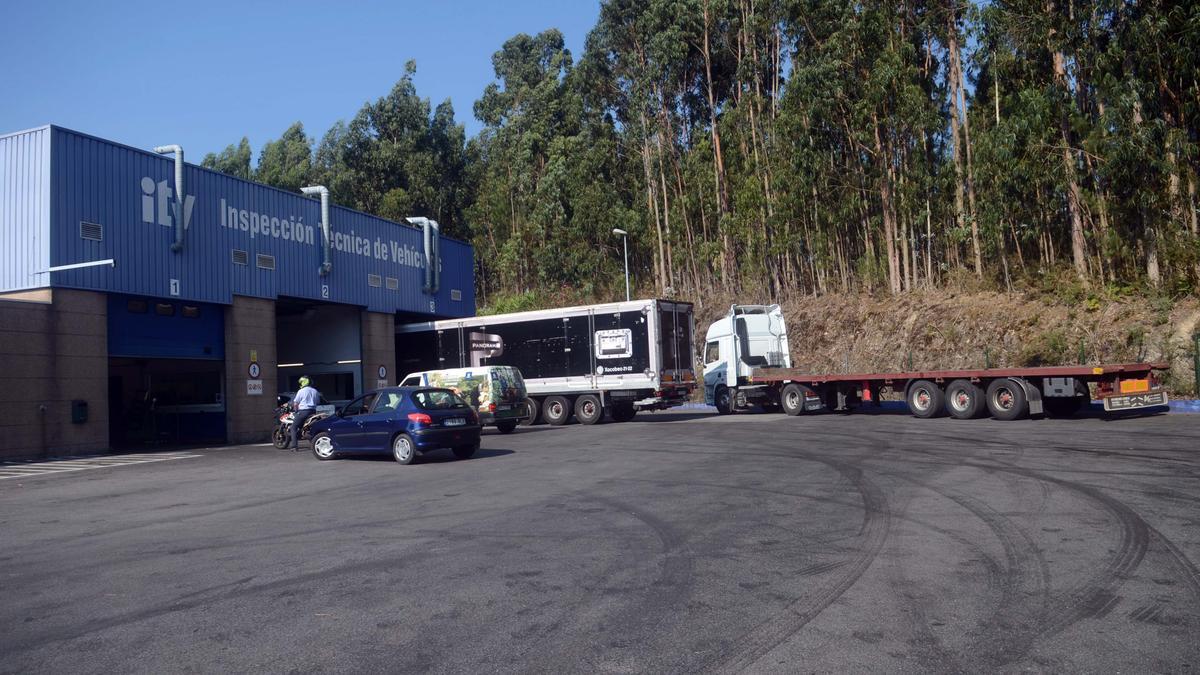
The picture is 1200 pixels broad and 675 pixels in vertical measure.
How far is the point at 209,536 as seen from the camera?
859cm

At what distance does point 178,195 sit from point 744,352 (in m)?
16.7

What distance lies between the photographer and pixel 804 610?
538 centimetres

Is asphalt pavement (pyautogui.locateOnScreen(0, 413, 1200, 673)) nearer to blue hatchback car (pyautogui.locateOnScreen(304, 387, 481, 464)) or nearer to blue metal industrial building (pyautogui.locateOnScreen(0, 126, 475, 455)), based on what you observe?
blue hatchback car (pyautogui.locateOnScreen(304, 387, 481, 464))

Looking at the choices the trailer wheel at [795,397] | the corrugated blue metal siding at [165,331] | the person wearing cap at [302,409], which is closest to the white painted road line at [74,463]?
the person wearing cap at [302,409]

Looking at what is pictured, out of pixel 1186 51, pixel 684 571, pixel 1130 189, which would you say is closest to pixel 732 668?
pixel 684 571

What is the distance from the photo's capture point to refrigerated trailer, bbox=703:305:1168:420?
18094mm

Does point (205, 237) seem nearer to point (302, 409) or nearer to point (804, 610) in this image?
point (302, 409)

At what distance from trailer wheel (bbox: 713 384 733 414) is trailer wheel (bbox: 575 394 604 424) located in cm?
411

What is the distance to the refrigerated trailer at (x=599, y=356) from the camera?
24.8 metres

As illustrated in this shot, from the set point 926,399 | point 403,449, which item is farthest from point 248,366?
point 926,399

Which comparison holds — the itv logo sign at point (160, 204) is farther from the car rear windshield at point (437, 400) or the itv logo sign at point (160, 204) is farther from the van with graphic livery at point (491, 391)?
the car rear windshield at point (437, 400)

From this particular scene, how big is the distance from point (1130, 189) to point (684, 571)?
25161 mm

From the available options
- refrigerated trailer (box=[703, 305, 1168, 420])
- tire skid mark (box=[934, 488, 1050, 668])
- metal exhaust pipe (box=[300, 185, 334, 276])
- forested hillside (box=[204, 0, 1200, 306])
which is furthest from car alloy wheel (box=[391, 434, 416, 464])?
forested hillside (box=[204, 0, 1200, 306])

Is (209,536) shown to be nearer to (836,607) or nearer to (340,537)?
(340,537)
